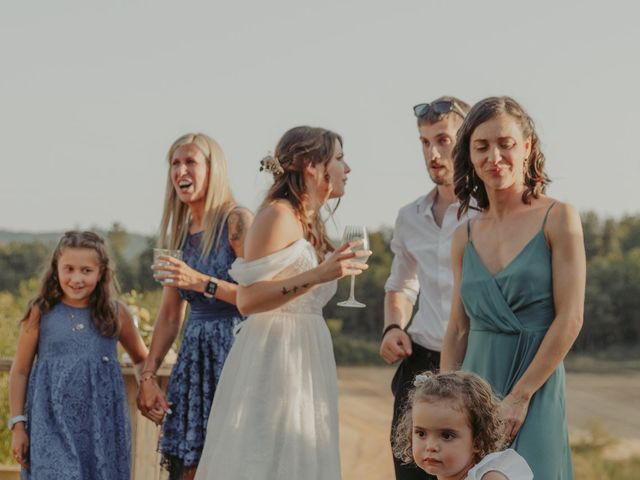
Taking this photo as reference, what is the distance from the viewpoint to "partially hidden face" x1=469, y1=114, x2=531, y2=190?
3014 millimetres

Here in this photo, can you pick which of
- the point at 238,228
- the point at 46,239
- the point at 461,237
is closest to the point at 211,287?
the point at 238,228

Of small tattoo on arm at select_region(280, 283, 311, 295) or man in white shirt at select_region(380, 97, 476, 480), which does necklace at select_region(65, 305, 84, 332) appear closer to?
small tattoo on arm at select_region(280, 283, 311, 295)

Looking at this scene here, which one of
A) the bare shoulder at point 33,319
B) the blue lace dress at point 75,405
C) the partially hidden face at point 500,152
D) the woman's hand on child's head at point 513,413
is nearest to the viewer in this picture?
the woman's hand on child's head at point 513,413

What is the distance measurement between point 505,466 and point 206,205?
2.08 metres

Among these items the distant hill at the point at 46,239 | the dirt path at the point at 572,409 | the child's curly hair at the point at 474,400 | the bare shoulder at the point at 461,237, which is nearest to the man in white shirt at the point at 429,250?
the bare shoulder at the point at 461,237

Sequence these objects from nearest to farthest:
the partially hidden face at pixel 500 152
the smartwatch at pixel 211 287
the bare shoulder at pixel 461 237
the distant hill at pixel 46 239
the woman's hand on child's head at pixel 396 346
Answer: the partially hidden face at pixel 500 152
the bare shoulder at pixel 461 237
the woman's hand on child's head at pixel 396 346
the smartwatch at pixel 211 287
the distant hill at pixel 46 239

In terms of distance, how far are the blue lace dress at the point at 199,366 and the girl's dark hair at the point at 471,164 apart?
4.56 feet

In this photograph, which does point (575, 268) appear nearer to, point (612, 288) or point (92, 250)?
point (92, 250)

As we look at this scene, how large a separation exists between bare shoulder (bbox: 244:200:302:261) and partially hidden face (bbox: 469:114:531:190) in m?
1.02

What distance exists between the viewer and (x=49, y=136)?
14648mm

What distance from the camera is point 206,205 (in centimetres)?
441

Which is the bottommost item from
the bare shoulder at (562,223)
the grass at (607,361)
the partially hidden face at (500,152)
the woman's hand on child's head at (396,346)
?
the grass at (607,361)

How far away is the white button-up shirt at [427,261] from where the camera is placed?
3852 millimetres

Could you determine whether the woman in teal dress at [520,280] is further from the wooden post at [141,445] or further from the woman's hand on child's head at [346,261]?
the wooden post at [141,445]
